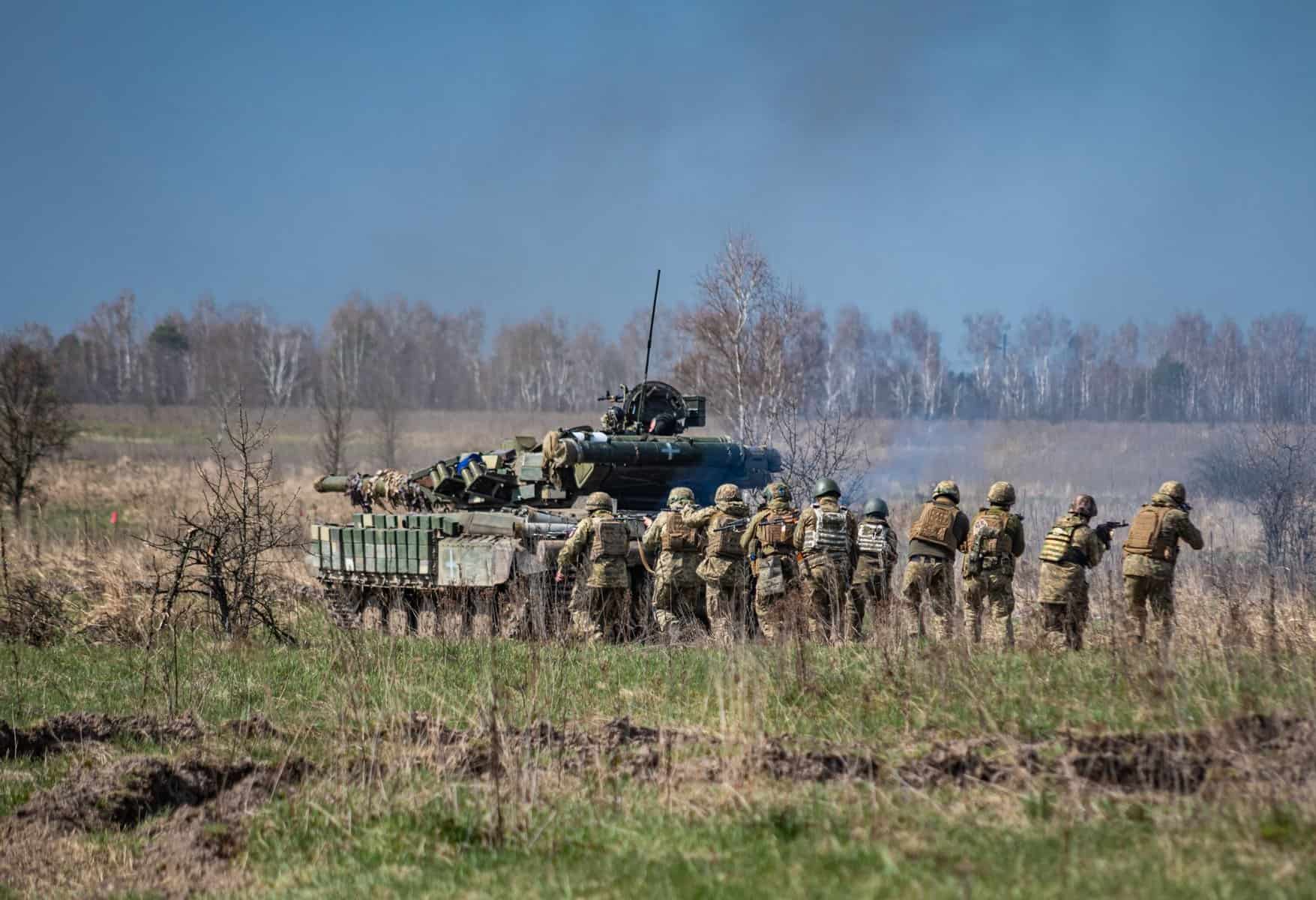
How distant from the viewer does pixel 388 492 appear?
1866cm

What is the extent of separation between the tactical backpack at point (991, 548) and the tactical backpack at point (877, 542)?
86 cm

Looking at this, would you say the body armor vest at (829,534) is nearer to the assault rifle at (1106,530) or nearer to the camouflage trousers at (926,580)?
the camouflage trousers at (926,580)

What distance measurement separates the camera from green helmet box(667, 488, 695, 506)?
14.4 metres

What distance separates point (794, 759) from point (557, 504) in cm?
922

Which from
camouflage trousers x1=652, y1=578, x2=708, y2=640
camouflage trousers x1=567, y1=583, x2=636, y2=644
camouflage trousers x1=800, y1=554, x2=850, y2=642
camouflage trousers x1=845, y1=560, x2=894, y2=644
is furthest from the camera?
camouflage trousers x1=567, y1=583, x2=636, y2=644

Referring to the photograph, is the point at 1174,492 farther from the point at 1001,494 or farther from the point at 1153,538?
the point at 1001,494

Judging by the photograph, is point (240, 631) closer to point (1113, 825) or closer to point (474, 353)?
point (1113, 825)

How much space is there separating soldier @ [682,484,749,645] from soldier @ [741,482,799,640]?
6.0 inches

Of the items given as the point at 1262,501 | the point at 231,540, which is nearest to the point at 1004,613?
the point at 231,540

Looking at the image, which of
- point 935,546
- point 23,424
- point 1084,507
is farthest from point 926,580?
point 23,424

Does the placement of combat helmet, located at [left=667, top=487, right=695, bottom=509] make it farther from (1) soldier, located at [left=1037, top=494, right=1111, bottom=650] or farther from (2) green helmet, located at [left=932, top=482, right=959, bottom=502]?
(1) soldier, located at [left=1037, top=494, right=1111, bottom=650]

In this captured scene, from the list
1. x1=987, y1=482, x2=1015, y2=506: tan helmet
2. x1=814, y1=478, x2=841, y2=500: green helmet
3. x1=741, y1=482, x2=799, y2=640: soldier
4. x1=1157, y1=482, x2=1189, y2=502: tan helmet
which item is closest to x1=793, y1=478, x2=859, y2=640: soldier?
x1=814, y1=478, x2=841, y2=500: green helmet

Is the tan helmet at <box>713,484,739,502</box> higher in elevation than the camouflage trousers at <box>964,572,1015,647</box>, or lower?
higher

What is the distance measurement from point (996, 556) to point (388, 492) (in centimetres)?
877
